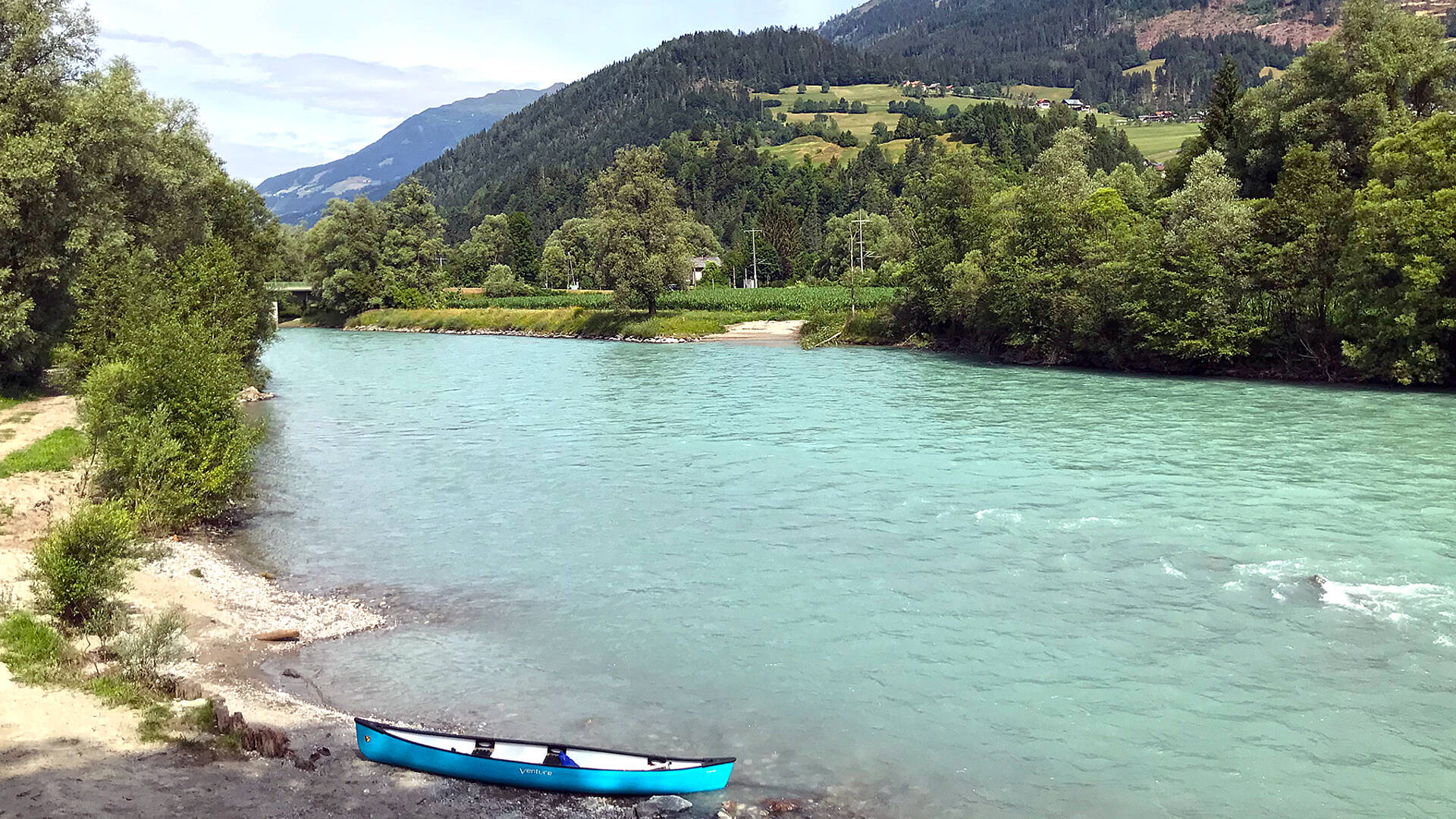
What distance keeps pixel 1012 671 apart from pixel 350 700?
10417mm

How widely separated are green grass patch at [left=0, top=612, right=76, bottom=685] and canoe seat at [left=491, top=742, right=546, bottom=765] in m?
6.04

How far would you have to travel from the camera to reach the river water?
44.8 feet

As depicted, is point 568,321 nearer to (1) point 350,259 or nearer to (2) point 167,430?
(1) point 350,259

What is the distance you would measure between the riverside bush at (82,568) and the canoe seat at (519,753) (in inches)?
307

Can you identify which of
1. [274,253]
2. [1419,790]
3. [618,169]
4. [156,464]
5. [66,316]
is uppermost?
[618,169]

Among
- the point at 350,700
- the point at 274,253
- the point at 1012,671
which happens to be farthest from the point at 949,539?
the point at 274,253

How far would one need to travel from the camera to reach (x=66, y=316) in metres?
37.2

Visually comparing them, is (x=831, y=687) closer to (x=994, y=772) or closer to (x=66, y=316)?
(x=994, y=772)

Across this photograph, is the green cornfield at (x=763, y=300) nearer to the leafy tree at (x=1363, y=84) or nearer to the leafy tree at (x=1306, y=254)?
the leafy tree at (x=1363, y=84)

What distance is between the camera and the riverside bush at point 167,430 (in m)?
23.1

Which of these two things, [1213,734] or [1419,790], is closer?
[1419,790]

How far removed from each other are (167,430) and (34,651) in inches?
436

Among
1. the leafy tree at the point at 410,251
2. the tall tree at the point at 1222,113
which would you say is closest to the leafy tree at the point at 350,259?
the leafy tree at the point at 410,251

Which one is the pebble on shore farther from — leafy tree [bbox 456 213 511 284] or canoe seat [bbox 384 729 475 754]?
leafy tree [bbox 456 213 511 284]
